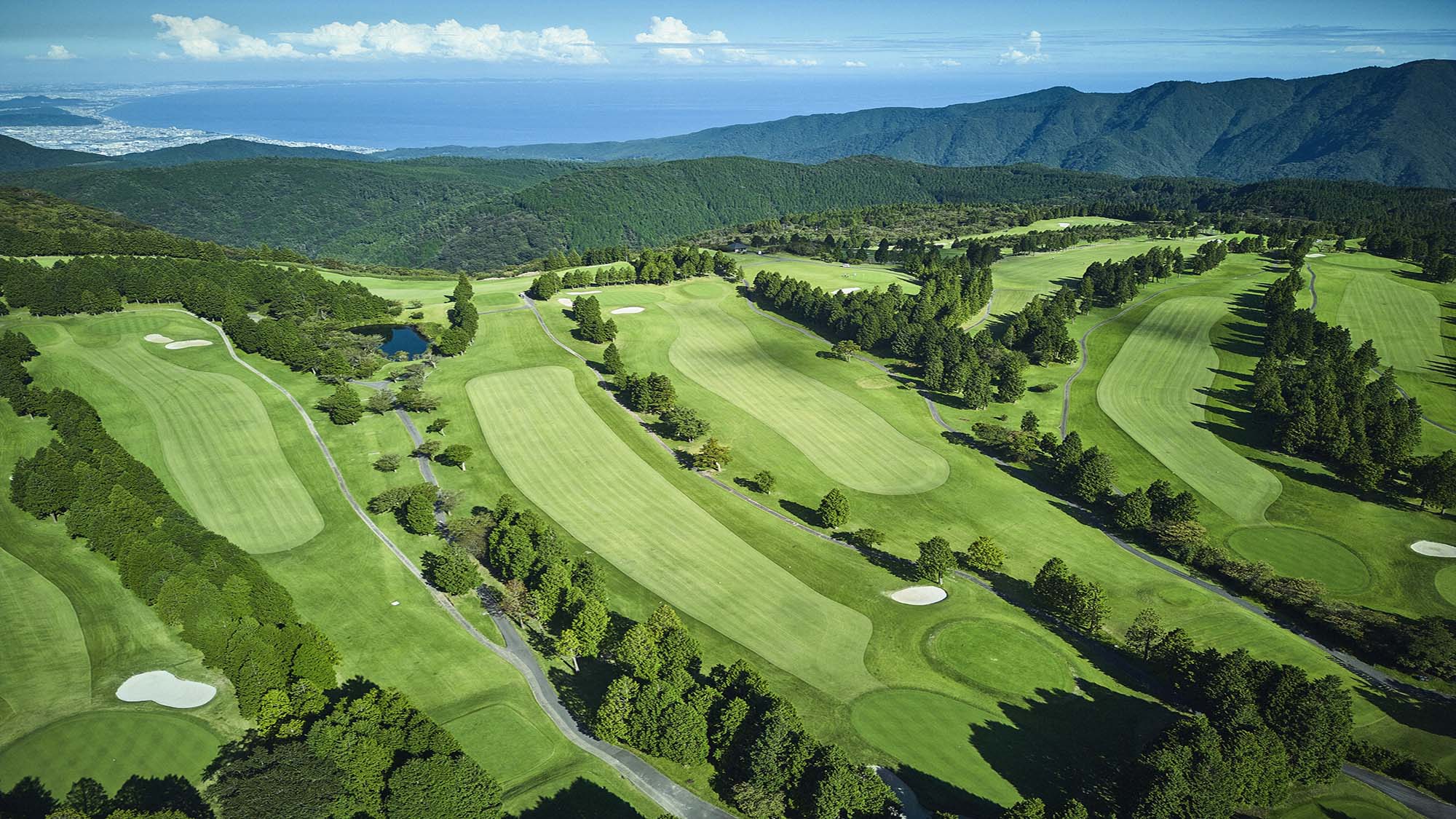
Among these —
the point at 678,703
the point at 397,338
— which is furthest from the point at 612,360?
the point at 678,703

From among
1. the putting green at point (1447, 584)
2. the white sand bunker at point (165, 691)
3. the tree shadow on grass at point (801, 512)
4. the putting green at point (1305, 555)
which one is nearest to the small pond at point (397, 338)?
the white sand bunker at point (165, 691)

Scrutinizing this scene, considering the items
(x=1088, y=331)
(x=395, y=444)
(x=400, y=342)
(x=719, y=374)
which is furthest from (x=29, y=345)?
(x=1088, y=331)

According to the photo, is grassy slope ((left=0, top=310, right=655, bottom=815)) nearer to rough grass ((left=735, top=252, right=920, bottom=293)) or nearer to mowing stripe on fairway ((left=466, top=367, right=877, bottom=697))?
mowing stripe on fairway ((left=466, top=367, right=877, bottom=697))

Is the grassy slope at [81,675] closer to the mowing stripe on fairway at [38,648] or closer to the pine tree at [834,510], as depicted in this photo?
the mowing stripe on fairway at [38,648]

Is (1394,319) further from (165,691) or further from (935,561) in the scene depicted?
(165,691)

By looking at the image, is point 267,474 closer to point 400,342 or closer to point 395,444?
point 395,444

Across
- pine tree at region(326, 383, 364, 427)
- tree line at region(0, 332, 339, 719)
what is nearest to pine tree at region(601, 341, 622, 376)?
pine tree at region(326, 383, 364, 427)
